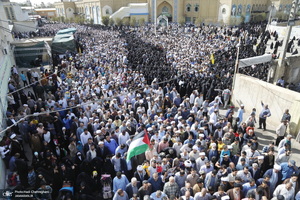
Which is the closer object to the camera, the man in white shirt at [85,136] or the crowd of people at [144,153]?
the crowd of people at [144,153]

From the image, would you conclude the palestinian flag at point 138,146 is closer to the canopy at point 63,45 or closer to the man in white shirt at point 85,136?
the man in white shirt at point 85,136

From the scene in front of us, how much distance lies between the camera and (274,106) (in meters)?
8.24

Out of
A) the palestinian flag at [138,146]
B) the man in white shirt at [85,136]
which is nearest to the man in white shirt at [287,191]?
the palestinian flag at [138,146]

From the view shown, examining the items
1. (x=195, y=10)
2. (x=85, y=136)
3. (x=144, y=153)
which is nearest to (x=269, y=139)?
(x=144, y=153)

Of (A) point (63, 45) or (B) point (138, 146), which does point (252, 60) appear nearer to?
(B) point (138, 146)

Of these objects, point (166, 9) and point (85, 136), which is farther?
point (166, 9)

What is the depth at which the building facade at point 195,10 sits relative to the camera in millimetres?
41594

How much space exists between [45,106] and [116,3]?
46.0 metres

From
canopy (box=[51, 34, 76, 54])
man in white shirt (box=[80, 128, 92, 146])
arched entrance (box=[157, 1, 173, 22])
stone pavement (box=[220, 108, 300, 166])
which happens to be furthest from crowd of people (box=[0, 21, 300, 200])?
arched entrance (box=[157, 1, 173, 22])

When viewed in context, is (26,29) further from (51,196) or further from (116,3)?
(51,196)

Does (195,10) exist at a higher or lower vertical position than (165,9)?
lower

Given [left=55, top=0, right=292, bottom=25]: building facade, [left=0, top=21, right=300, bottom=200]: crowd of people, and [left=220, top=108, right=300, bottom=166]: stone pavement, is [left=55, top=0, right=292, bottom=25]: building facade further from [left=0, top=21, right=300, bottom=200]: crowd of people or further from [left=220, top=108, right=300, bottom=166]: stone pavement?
[left=220, top=108, right=300, bottom=166]: stone pavement

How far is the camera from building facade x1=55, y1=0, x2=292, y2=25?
4159 cm

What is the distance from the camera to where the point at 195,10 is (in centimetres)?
4697
